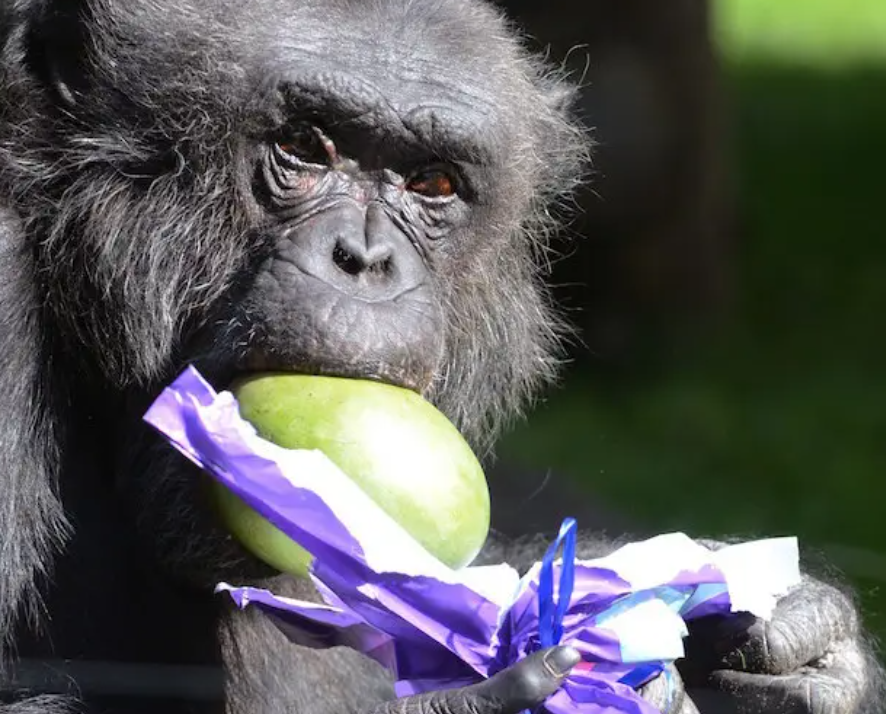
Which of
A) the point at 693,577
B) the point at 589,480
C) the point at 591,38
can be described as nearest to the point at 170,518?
the point at 693,577

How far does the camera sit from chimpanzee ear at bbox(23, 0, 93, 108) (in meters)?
Result: 3.79

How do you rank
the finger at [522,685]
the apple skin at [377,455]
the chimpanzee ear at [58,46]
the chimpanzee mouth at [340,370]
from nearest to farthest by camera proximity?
the finger at [522,685], the apple skin at [377,455], the chimpanzee mouth at [340,370], the chimpanzee ear at [58,46]

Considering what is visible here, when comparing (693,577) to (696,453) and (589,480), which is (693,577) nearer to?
(589,480)

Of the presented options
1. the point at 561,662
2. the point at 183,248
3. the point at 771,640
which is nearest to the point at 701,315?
the point at 771,640

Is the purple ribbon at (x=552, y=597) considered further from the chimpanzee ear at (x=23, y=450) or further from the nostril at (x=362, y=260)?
the chimpanzee ear at (x=23, y=450)

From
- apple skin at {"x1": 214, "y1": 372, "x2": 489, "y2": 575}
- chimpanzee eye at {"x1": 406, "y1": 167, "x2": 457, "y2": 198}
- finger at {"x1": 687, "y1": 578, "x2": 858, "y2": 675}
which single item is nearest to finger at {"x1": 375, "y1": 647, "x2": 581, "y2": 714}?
apple skin at {"x1": 214, "y1": 372, "x2": 489, "y2": 575}

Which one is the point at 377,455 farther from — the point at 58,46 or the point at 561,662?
the point at 58,46

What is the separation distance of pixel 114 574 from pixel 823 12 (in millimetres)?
12330

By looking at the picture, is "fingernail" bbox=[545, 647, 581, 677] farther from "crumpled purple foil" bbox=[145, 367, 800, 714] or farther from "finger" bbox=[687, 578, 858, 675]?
"finger" bbox=[687, 578, 858, 675]

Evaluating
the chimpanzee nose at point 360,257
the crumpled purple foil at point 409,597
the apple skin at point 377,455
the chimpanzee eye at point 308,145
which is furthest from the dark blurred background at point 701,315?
the crumpled purple foil at point 409,597

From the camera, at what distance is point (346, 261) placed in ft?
11.2

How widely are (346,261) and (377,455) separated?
1.61ft

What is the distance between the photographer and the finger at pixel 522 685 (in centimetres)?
283

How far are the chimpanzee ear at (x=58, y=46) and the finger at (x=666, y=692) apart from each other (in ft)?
5.85
